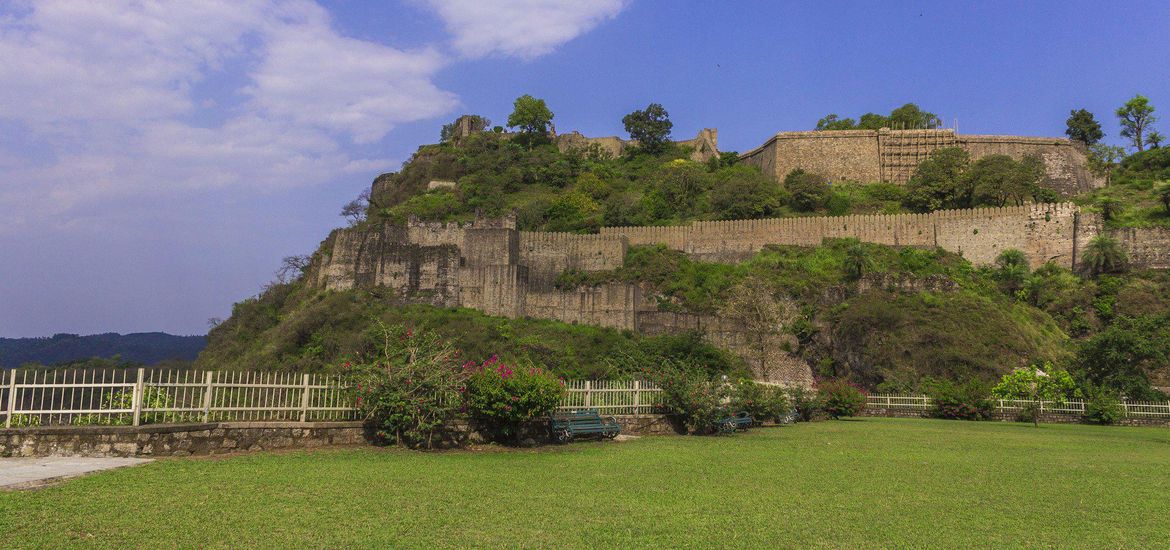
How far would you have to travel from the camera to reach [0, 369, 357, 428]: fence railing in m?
10.0

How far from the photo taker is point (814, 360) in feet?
114

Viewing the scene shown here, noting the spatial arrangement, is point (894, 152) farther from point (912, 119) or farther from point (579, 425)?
point (579, 425)

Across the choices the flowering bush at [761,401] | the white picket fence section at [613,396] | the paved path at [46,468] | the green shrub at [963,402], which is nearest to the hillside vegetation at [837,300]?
the green shrub at [963,402]

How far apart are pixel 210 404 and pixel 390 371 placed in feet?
8.25

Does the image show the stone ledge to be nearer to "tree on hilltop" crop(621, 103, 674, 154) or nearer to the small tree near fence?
the small tree near fence

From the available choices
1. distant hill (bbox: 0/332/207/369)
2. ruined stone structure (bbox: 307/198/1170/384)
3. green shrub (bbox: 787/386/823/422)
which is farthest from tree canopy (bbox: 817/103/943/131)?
distant hill (bbox: 0/332/207/369)

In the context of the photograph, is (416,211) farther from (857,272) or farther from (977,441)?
(977,441)

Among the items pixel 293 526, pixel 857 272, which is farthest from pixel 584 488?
pixel 857 272

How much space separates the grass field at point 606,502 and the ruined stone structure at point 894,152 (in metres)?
46.0

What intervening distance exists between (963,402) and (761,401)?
8.76 meters

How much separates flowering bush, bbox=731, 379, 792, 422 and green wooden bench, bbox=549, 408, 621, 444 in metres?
3.85

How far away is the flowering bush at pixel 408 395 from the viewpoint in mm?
11828

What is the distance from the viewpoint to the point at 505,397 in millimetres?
12453

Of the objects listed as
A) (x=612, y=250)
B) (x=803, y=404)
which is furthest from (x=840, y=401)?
(x=612, y=250)
